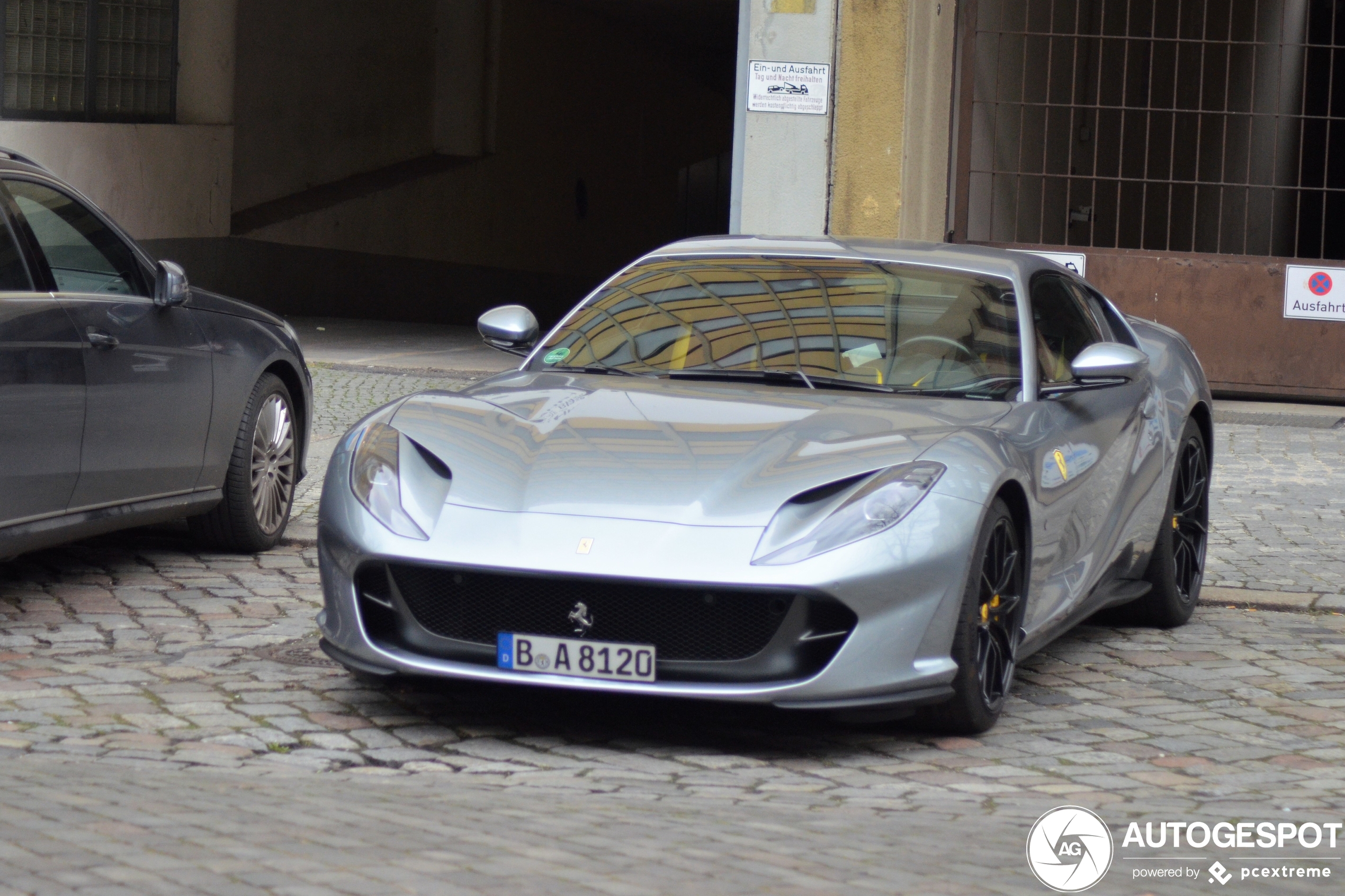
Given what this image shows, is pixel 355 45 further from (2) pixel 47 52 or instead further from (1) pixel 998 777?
(1) pixel 998 777

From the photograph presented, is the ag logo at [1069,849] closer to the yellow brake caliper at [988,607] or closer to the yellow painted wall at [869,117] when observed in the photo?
the yellow brake caliper at [988,607]

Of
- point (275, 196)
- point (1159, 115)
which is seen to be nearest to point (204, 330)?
point (1159, 115)

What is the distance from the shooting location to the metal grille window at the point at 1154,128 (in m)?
13.9

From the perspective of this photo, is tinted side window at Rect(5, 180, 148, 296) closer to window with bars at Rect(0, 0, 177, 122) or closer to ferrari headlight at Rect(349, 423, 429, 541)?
ferrari headlight at Rect(349, 423, 429, 541)

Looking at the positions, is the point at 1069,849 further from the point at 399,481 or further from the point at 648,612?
the point at 399,481

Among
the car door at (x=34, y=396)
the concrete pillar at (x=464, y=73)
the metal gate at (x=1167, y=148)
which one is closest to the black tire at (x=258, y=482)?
the car door at (x=34, y=396)

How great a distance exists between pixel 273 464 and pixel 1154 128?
8602 millimetres

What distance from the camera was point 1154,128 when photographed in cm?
1398

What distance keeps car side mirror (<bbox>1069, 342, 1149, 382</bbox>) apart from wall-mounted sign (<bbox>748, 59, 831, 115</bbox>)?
327 inches

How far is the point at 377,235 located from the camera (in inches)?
878

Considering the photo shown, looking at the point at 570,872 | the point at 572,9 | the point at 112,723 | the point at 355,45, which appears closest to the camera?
the point at 570,872

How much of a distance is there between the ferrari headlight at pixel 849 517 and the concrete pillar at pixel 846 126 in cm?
895

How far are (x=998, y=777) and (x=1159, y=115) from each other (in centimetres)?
1016

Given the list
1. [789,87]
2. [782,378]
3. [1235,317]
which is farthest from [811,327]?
[1235,317]
